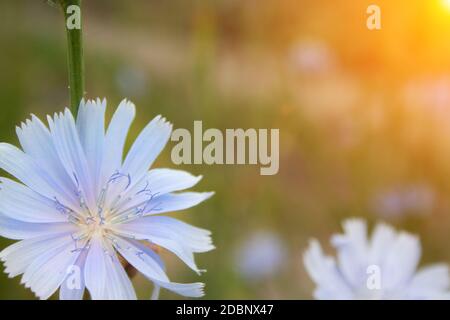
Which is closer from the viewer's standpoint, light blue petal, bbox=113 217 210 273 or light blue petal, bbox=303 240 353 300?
light blue petal, bbox=113 217 210 273

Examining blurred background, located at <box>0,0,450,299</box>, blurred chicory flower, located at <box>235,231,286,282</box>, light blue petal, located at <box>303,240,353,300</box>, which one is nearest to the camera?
light blue petal, located at <box>303,240,353,300</box>

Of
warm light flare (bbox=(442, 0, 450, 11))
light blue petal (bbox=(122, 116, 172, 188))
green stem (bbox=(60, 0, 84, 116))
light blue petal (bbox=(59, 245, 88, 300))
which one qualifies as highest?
warm light flare (bbox=(442, 0, 450, 11))

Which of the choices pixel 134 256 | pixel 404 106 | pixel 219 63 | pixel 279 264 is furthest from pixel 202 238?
pixel 219 63

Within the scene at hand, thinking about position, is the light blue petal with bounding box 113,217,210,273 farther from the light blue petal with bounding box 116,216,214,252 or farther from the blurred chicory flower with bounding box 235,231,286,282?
the blurred chicory flower with bounding box 235,231,286,282

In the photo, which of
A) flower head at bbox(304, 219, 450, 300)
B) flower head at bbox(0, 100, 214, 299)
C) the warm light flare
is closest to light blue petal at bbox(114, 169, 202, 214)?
flower head at bbox(0, 100, 214, 299)

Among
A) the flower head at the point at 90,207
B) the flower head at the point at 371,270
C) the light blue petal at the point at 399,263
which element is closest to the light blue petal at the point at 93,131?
the flower head at the point at 90,207

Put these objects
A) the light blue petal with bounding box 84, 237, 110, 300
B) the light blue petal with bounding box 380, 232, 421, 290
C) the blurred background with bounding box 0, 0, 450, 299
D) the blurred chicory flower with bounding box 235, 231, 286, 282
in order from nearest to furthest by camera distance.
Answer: the light blue petal with bounding box 84, 237, 110, 300, the light blue petal with bounding box 380, 232, 421, 290, the blurred background with bounding box 0, 0, 450, 299, the blurred chicory flower with bounding box 235, 231, 286, 282

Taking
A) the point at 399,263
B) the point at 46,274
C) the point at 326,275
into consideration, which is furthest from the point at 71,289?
the point at 399,263

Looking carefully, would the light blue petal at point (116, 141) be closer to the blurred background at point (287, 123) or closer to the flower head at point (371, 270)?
the flower head at point (371, 270)
